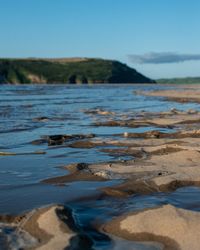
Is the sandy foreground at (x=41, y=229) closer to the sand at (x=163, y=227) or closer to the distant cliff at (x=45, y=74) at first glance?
the sand at (x=163, y=227)

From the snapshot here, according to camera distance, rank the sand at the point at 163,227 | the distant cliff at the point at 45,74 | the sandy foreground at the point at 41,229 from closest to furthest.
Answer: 1. the sandy foreground at the point at 41,229
2. the sand at the point at 163,227
3. the distant cliff at the point at 45,74

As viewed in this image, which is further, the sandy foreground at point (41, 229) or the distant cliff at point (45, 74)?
the distant cliff at point (45, 74)

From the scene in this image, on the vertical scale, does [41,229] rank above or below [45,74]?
below

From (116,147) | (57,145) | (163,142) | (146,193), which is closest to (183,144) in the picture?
(163,142)

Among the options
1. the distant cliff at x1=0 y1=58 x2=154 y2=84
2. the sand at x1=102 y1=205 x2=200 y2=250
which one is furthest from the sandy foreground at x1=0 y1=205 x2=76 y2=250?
the distant cliff at x1=0 y1=58 x2=154 y2=84

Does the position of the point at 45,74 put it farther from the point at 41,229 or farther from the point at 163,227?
the point at 163,227

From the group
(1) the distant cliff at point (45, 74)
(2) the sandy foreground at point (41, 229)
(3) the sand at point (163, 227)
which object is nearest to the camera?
(2) the sandy foreground at point (41, 229)

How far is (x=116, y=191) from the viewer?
23.8 feet

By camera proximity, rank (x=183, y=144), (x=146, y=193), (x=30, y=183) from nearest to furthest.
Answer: (x=146, y=193), (x=30, y=183), (x=183, y=144)

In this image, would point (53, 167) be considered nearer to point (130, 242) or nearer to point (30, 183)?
point (30, 183)

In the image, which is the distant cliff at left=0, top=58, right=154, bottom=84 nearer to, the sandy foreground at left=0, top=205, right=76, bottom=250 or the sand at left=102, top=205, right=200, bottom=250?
the sandy foreground at left=0, top=205, right=76, bottom=250

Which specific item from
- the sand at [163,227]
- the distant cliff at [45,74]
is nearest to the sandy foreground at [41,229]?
the sand at [163,227]

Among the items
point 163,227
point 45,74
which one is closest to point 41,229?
point 163,227

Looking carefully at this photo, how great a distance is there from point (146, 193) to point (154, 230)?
6.40ft
